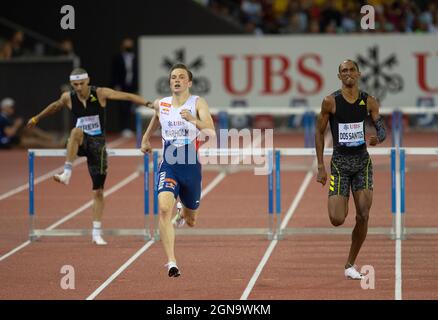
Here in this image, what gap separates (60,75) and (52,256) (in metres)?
12.6

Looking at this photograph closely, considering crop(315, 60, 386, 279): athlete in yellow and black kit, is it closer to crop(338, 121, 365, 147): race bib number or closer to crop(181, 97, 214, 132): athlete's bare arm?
crop(338, 121, 365, 147): race bib number

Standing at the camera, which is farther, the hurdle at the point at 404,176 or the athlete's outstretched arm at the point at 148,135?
the hurdle at the point at 404,176

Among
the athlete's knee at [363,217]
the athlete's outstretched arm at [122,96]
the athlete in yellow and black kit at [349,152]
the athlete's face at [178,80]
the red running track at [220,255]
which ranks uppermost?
the athlete's face at [178,80]

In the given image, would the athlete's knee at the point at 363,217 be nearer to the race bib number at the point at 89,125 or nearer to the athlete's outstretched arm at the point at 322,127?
the athlete's outstretched arm at the point at 322,127

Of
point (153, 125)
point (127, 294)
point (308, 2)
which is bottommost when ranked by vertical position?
point (127, 294)

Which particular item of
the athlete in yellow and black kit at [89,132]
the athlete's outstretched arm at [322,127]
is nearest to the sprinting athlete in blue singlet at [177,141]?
the athlete's outstretched arm at [322,127]

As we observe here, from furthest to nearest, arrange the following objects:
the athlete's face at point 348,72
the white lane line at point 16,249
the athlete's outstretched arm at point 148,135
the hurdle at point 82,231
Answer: the hurdle at point 82,231
the white lane line at point 16,249
the athlete's outstretched arm at point 148,135
the athlete's face at point 348,72

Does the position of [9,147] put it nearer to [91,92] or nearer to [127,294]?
[91,92]

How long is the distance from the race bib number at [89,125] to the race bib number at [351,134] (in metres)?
3.56

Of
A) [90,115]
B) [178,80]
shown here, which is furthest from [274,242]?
[178,80]

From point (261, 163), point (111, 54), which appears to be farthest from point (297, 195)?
point (111, 54)

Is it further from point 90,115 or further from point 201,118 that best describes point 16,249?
point 201,118

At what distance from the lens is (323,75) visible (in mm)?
26969

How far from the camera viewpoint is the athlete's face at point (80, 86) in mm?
13711
